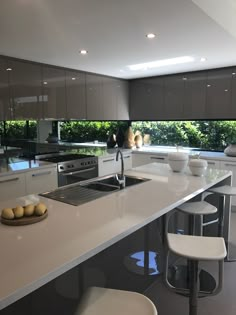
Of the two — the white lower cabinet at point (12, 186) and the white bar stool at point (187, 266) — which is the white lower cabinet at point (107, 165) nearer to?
the white lower cabinet at point (12, 186)

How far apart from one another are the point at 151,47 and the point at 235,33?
0.86 metres

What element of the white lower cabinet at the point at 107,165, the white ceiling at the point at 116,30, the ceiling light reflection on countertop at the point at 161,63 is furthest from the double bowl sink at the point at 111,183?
the ceiling light reflection on countertop at the point at 161,63

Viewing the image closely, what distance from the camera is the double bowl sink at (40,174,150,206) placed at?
6.32ft

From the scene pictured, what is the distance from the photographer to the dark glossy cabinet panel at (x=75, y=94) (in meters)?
4.14

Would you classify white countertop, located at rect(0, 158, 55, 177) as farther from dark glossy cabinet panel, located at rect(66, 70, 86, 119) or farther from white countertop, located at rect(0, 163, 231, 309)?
white countertop, located at rect(0, 163, 231, 309)

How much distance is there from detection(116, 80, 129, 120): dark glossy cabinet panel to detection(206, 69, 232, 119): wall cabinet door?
5.27 feet

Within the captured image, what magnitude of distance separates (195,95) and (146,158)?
1368 millimetres

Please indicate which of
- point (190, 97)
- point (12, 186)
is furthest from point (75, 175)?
point (190, 97)

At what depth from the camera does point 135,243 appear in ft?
6.57

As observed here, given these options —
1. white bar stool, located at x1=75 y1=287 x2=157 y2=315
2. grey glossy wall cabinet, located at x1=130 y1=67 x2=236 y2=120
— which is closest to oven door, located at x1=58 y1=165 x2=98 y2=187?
grey glossy wall cabinet, located at x1=130 y1=67 x2=236 y2=120

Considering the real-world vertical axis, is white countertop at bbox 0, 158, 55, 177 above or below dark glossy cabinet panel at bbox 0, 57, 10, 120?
below

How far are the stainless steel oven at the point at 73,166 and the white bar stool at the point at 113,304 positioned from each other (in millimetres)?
2420

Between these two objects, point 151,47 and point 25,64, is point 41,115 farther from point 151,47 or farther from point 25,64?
point 151,47

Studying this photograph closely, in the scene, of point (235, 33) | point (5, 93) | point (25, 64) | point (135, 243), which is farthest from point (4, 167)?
point (235, 33)
